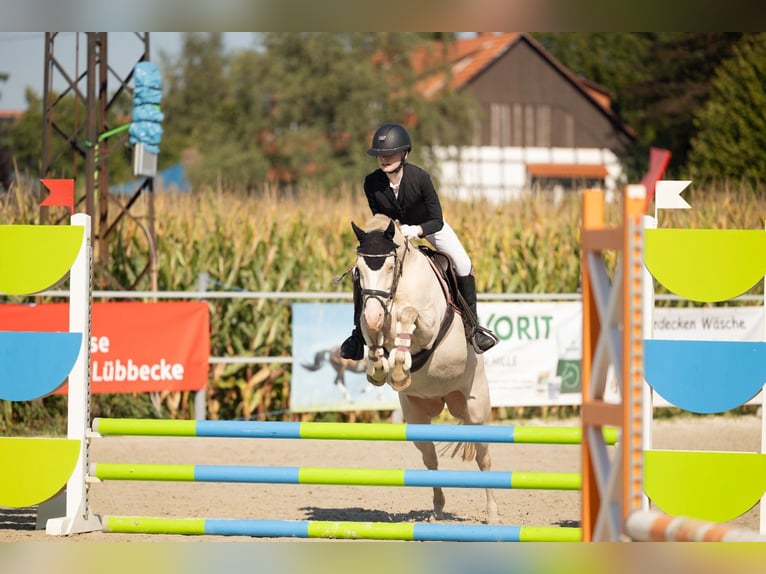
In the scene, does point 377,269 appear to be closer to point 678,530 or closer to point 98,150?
point 678,530

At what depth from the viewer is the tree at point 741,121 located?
1010 inches

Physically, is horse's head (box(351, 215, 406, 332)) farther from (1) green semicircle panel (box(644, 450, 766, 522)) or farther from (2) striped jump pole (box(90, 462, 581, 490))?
(1) green semicircle panel (box(644, 450, 766, 522))

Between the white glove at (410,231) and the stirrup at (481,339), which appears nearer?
the white glove at (410,231)

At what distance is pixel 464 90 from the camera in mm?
38781

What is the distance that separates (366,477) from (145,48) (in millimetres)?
7906

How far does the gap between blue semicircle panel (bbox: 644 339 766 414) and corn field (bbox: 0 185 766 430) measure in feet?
21.7

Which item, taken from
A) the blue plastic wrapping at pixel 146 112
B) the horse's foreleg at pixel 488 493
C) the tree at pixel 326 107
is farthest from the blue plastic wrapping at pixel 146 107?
the tree at pixel 326 107

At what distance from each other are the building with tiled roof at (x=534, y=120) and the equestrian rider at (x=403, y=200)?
33.1 meters

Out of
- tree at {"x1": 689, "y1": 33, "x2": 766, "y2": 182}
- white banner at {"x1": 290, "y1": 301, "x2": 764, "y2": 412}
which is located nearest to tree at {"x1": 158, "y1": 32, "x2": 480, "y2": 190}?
tree at {"x1": 689, "y1": 33, "x2": 766, "y2": 182}

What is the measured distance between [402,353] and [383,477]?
2.19 feet

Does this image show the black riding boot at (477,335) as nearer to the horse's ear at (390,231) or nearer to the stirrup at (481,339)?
the stirrup at (481,339)

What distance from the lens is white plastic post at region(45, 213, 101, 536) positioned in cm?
598
